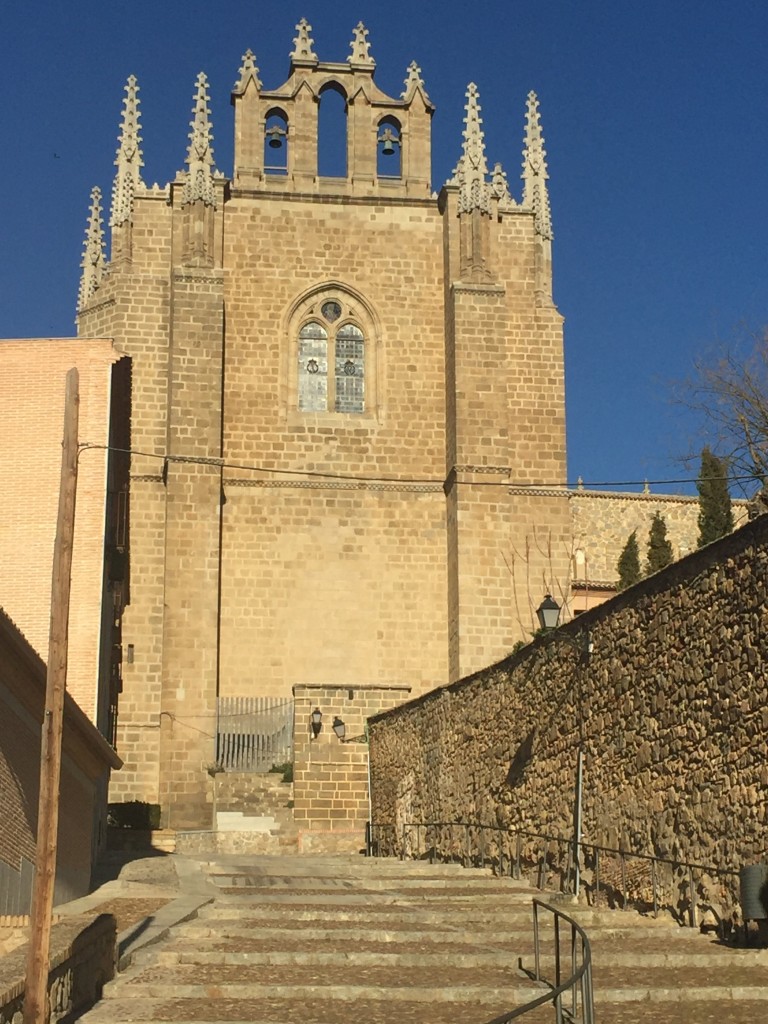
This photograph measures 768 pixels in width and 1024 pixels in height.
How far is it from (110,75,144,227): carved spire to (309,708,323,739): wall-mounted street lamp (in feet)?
41.2

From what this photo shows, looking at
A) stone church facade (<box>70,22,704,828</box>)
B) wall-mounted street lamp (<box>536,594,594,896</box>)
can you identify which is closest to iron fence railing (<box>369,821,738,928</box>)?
wall-mounted street lamp (<box>536,594,594,896</box>)

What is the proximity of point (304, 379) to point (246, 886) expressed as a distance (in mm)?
17993

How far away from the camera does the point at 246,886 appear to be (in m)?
14.9

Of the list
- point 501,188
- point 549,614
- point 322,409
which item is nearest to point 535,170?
point 501,188

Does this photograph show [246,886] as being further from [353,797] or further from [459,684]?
[353,797]

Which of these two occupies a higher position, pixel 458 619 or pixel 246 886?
pixel 458 619

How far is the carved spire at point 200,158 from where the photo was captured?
102 feet

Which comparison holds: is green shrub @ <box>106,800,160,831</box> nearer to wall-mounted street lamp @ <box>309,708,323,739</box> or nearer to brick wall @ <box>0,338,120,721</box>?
wall-mounted street lamp @ <box>309,708,323,739</box>

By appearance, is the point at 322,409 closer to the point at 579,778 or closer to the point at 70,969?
the point at 579,778

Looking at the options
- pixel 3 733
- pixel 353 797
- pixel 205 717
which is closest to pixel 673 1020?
pixel 3 733

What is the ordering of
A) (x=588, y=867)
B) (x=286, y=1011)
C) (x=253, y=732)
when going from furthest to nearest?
(x=253, y=732) → (x=588, y=867) → (x=286, y=1011)

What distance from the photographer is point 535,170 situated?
33.4 m

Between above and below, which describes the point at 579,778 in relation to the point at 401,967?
above

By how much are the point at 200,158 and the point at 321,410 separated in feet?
18.7
